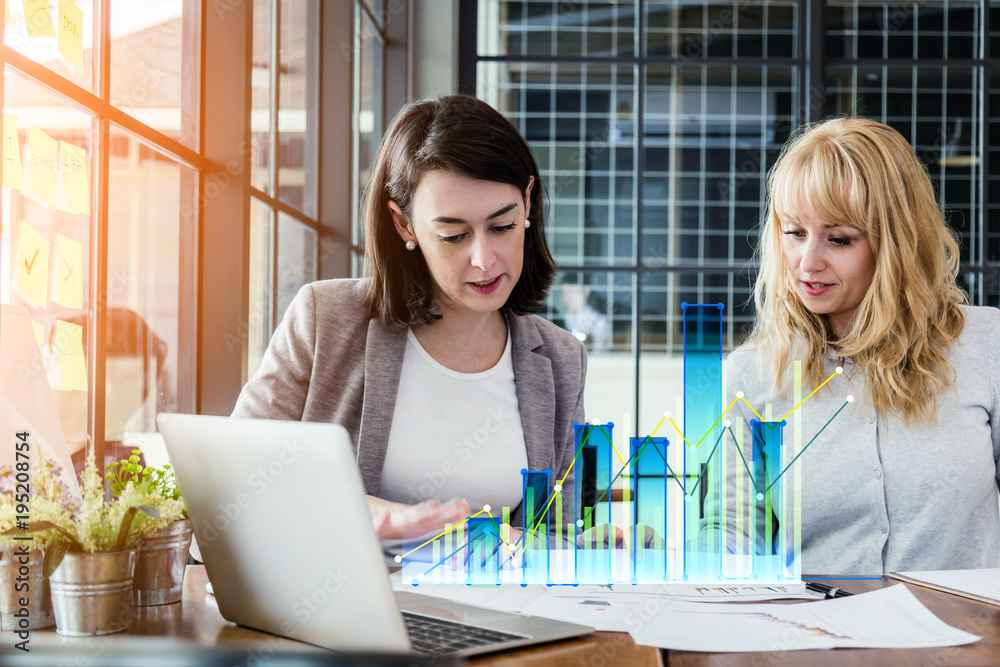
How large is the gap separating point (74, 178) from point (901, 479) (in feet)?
5.23

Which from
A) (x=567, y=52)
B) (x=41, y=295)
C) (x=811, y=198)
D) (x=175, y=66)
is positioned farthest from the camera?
(x=567, y=52)

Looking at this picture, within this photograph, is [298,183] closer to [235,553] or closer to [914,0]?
[235,553]

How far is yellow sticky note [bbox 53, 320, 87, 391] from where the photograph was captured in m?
1.34

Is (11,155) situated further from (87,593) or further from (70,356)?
(87,593)

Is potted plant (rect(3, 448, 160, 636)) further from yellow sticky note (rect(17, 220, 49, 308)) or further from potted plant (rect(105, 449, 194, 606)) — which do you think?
yellow sticky note (rect(17, 220, 49, 308))

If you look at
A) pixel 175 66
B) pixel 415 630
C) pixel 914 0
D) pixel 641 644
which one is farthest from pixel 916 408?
pixel 914 0

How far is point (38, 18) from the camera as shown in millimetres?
1243

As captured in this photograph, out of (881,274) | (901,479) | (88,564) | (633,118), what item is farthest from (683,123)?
(88,564)

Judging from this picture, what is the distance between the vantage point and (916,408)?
154 cm

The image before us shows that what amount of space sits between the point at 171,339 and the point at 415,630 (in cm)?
120

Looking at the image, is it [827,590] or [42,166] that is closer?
[827,590]

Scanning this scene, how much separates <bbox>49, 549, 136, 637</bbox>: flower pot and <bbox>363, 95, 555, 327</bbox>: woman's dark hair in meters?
0.77

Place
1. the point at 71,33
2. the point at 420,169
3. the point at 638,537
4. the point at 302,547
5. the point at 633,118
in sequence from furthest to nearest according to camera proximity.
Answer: the point at 633,118
the point at 420,169
the point at 71,33
the point at 638,537
the point at 302,547

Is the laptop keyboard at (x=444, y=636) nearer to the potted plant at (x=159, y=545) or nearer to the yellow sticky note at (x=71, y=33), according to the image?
the potted plant at (x=159, y=545)
